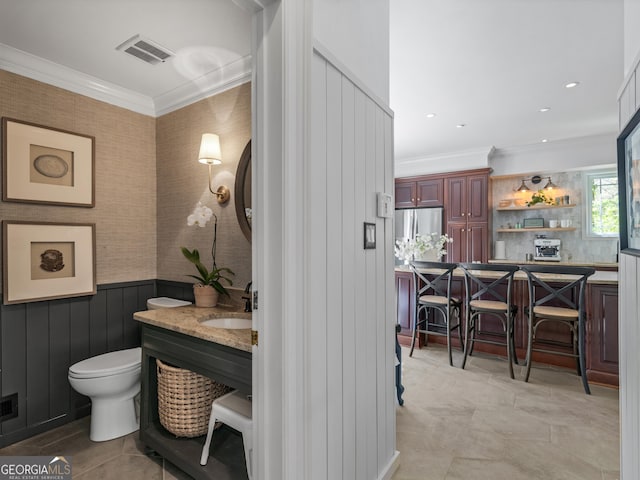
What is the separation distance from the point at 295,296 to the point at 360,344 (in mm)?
569

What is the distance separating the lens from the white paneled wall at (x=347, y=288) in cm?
127

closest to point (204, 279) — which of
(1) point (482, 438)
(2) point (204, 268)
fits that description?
(2) point (204, 268)

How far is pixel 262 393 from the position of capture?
120cm

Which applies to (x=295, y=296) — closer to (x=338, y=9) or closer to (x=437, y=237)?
(x=338, y=9)

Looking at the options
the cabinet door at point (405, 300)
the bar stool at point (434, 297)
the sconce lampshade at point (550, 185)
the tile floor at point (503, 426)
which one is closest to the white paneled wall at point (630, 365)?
the tile floor at point (503, 426)

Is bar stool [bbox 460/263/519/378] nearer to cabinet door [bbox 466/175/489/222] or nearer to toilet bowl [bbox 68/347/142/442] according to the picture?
cabinet door [bbox 466/175/489/222]

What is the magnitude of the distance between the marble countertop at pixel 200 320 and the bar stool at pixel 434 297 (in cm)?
210

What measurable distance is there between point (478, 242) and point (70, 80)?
17.7 feet

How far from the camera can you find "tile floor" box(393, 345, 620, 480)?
6.22ft

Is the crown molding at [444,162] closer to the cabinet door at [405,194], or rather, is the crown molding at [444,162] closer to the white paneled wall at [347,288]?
the cabinet door at [405,194]

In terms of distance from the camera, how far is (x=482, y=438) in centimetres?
218

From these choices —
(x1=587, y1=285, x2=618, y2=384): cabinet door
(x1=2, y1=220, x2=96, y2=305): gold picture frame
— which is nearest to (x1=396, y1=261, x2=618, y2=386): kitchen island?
(x1=587, y1=285, x2=618, y2=384): cabinet door

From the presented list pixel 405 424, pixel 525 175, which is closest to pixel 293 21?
pixel 405 424

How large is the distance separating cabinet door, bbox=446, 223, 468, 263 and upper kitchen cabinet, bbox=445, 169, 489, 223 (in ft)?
0.39
